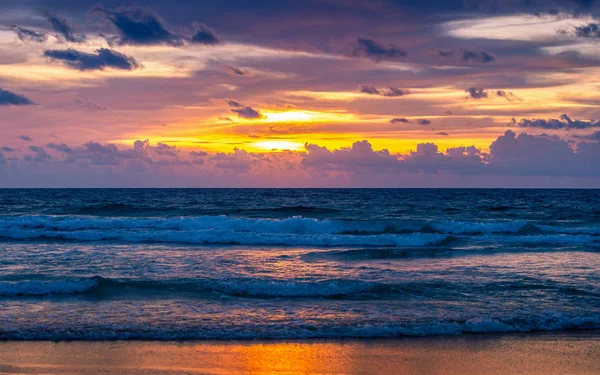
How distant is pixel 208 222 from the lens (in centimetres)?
3434

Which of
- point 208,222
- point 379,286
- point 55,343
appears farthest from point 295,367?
point 208,222

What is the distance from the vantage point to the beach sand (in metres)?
8.84

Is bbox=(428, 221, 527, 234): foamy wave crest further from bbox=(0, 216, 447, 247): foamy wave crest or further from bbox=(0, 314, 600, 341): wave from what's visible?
bbox=(0, 314, 600, 341): wave

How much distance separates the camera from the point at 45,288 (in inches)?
553

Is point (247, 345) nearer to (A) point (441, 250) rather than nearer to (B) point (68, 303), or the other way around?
(B) point (68, 303)

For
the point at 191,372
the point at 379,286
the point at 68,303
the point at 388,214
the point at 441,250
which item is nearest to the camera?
the point at 191,372

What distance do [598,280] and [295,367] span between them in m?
11.5

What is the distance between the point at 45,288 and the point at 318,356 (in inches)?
329

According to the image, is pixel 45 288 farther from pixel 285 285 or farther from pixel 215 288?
pixel 285 285

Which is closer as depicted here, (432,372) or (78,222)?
(432,372)

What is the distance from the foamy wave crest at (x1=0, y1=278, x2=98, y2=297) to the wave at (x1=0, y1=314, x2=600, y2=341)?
326 centimetres

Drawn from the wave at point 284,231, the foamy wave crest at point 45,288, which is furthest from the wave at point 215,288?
the wave at point 284,231

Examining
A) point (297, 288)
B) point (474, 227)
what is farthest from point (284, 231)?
point (297, 288)

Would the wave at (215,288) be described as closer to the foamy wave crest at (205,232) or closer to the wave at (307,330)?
the wave at (307,330)
